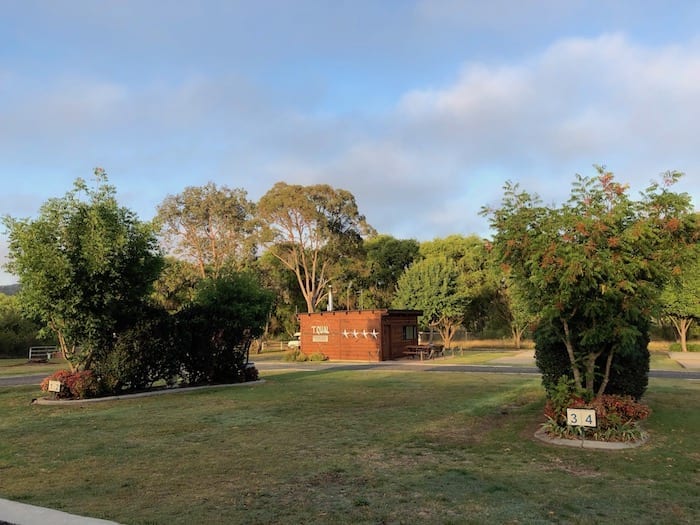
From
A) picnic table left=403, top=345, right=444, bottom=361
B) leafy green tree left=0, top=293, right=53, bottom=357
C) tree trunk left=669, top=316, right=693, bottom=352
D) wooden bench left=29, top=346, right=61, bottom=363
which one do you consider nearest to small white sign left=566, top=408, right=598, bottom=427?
picnic table left=403, top=345, right=444, bottom=361

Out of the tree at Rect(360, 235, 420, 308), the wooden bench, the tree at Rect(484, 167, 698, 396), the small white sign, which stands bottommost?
the wooden bench

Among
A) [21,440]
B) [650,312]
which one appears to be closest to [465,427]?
[650,312]

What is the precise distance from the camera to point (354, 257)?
1603 inches

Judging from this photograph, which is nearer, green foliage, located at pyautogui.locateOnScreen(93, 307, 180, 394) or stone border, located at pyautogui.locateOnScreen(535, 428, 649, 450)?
stone border, located at pyautogui.locateOnScreen(535, 428, 649, 450)

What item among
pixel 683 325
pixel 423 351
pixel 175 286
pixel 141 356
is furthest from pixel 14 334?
pixel 683 325

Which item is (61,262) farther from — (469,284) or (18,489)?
(469,284)

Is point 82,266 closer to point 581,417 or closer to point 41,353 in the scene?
point 581,417

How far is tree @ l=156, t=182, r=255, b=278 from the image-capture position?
133 feet

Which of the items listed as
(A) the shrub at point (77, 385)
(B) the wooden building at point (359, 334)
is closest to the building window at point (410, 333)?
(B) the wooden building at point (359, 334)

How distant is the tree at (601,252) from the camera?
7.02 metres

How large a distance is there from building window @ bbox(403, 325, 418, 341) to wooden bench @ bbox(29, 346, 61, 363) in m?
21.5

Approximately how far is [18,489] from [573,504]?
5376 millimetres

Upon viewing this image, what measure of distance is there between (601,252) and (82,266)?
36.0 ft

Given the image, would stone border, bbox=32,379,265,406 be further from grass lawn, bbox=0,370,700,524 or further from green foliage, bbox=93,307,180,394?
grass lawn, bbox=0,370,700,524
